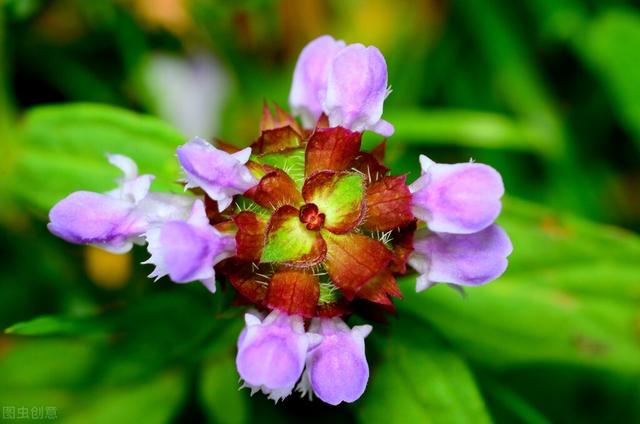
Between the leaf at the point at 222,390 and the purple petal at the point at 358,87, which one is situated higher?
the purple petal at the point at 358,87

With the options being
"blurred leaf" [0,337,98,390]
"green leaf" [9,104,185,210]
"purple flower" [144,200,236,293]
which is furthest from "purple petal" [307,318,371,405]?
"blurred leaf" [0,337,98,390]

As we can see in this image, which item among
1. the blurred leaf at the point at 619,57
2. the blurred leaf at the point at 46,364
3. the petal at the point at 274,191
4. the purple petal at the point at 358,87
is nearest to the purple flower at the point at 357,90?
the purple petal at the point at 358,87

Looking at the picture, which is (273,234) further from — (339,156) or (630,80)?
(630,80)

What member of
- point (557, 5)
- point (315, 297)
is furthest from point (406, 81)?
point (315, 297)

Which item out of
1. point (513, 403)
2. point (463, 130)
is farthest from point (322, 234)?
point (463, 130)

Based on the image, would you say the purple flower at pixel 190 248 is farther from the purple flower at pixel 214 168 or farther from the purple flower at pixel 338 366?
the purple flower at pixel 338 366

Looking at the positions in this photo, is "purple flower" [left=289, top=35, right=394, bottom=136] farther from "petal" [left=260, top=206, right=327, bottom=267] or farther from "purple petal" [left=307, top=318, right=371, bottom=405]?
"purple petal" [left=307, top=318, right=371, bottom=405]
